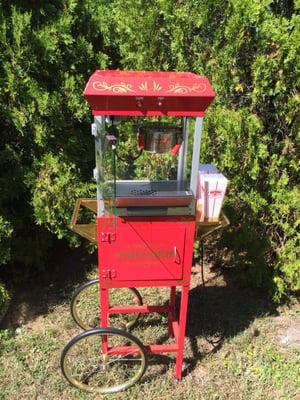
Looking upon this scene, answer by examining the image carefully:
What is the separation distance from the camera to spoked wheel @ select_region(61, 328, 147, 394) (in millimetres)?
2711

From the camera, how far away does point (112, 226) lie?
7.72 ft

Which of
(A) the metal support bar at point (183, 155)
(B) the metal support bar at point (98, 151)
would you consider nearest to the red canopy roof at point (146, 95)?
(B) the metal support bar at point (98, 151)

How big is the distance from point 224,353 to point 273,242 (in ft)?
3.27

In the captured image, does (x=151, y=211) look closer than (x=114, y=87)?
No

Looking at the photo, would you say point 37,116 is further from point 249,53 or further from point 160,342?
point 160,342

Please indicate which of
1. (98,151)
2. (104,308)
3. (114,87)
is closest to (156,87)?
(114,87)

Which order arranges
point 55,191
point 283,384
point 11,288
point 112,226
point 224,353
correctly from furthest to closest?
point 11,288, point 55,191, point 224,353, point 283,384, point 112,226

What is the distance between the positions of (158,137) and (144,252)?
66cm

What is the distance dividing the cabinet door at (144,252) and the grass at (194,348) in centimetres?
89

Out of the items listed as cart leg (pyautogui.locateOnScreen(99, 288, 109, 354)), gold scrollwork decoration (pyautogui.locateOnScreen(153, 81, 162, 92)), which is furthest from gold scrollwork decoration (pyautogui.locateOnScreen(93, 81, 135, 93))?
cart leg (pyautogui.locateOnScreen(99, 288, 109, 354))

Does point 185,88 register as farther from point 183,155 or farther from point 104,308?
point 104,308

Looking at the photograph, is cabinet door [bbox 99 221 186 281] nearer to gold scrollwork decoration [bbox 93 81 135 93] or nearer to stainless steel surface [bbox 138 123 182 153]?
stainless steel surface [bbox 138 123 182 153]

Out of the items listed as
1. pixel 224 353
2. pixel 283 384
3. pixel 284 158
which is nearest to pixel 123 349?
pixel 224 353

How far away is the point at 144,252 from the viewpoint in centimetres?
242
